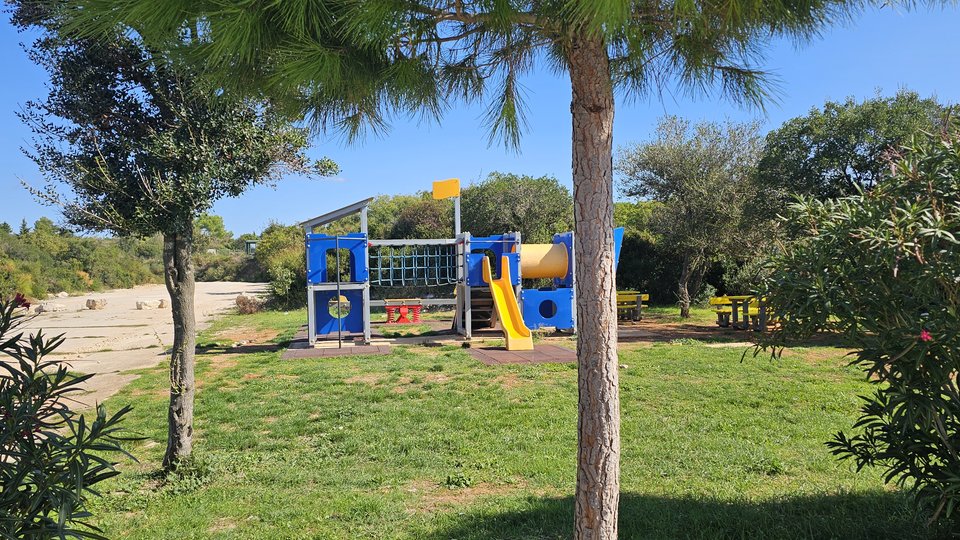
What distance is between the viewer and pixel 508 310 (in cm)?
1105

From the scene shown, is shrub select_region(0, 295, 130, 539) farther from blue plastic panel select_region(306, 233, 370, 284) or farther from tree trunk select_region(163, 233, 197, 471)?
blue plastic panel select_region(306, 233, 370, 284)

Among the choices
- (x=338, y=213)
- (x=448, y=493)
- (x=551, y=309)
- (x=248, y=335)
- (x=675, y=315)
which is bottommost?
(x=448, y=493)

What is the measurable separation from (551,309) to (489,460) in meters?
8.27

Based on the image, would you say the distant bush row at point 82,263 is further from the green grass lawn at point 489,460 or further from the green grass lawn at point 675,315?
the green grass lawn at point 489,460

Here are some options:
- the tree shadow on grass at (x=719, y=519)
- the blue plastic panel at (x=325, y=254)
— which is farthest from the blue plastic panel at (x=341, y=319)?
the tree shadow on grass at (x=719, y=519)

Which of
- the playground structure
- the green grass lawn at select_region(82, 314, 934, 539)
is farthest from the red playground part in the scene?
the green grass lawn at select_region(82, 314, 934, 539)

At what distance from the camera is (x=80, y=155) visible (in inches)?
156

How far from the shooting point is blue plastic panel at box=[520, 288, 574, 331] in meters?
12.4

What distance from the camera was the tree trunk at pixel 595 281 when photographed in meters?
2.26

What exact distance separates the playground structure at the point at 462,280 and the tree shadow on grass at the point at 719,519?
22.1 ft

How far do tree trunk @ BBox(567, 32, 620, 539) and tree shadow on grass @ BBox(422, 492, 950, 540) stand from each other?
2.85 feet

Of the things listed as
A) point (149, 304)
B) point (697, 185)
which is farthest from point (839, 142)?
point (149, 304)

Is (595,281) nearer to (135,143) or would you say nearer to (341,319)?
(135,143)

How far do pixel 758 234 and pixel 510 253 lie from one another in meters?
5.99
